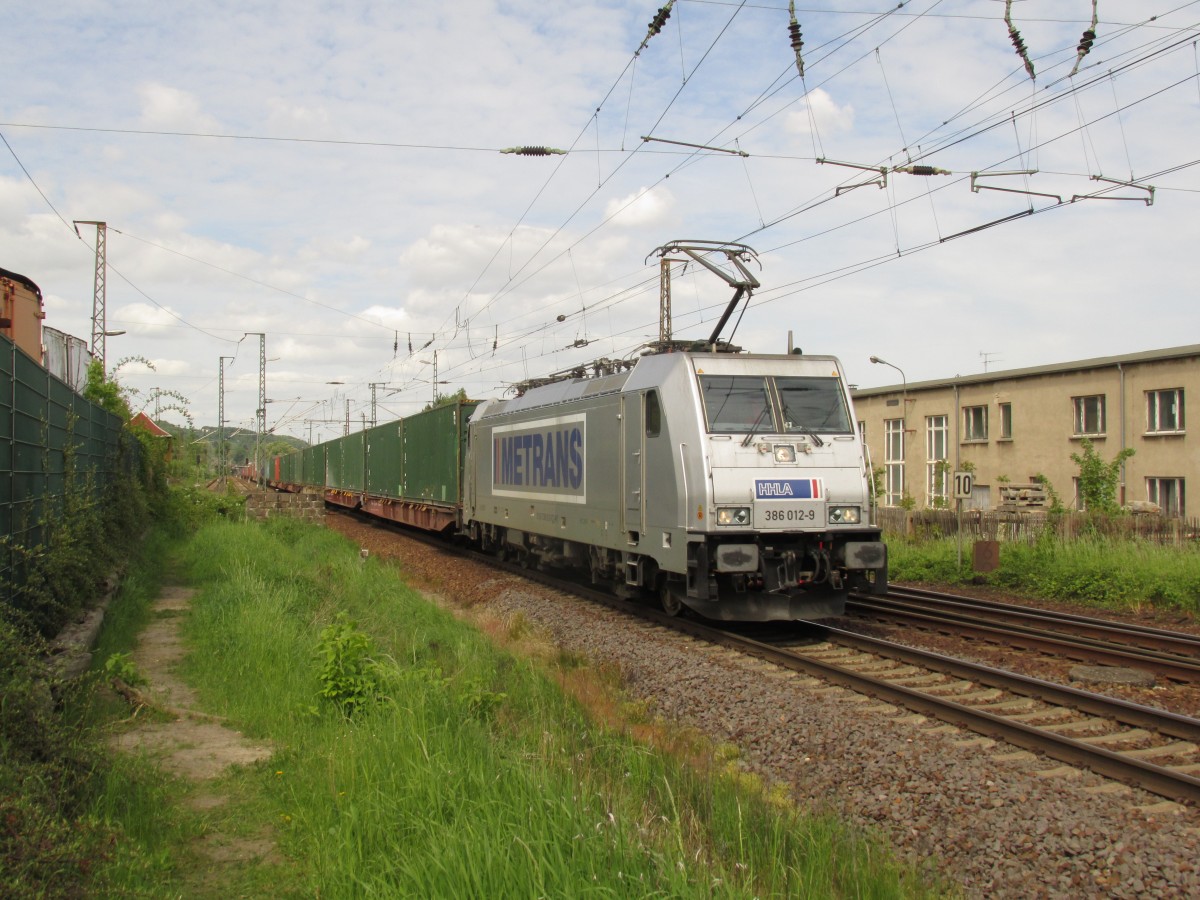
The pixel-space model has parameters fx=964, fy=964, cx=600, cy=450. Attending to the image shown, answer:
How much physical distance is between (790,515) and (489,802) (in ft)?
21.3

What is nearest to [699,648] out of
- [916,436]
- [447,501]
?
[447,501]

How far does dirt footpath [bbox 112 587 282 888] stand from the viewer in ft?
14.6

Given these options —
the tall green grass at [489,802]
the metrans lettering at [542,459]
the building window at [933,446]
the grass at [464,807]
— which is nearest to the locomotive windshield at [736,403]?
the metrans lettering at [542,459]

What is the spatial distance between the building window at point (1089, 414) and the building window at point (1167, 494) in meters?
2.13

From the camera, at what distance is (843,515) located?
10289 mm

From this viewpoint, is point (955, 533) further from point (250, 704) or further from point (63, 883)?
point (63, 883)

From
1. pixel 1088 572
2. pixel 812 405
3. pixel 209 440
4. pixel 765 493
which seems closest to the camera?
pixel 765 493

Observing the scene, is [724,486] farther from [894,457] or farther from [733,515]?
[894,457]

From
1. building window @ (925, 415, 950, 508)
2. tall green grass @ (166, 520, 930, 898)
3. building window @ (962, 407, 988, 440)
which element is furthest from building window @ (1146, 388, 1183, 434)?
tall green grass @ (166, 520, 930, 898)

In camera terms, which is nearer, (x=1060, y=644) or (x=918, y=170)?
(x=1060, y=644)

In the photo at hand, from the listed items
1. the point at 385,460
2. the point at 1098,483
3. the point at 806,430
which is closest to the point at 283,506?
the point at 385,460

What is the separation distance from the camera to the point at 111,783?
4750 mm

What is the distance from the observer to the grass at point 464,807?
3551mm

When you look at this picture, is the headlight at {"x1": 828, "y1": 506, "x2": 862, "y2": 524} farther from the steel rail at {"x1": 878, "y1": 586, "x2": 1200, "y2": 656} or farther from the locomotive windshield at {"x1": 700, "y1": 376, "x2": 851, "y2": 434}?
the steel rail at {"x1": 878, "y1": 586, "x2": 1200, "y2": 656}
